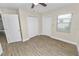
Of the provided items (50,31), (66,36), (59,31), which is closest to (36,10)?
(50,31)

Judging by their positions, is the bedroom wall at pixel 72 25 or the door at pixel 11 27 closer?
the door at pixel 11 27

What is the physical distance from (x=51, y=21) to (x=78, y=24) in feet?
3.33

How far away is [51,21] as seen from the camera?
10.5ft

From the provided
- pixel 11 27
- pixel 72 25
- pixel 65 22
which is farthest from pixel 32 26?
pixel 72 25

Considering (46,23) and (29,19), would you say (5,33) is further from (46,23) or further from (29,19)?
(46,23)

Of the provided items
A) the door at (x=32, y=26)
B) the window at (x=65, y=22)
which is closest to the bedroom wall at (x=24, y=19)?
the door at (x=32, y=26)

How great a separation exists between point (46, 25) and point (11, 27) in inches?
50.1

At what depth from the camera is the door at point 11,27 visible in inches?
90.6

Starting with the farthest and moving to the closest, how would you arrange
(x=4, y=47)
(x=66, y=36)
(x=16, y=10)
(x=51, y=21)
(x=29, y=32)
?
(x=51, y=21) → (x=66, y=36) → (x=29, y=32) → (x=4, y=47) → (x=16, y=10)

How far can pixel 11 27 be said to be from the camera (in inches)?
94.9

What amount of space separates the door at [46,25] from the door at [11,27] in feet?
2.99

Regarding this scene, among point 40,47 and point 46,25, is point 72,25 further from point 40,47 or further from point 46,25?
point 40,47

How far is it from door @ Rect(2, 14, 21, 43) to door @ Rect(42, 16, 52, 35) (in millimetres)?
911

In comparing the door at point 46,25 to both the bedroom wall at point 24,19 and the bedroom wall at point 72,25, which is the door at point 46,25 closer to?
the bedroom wall at point 72,25
